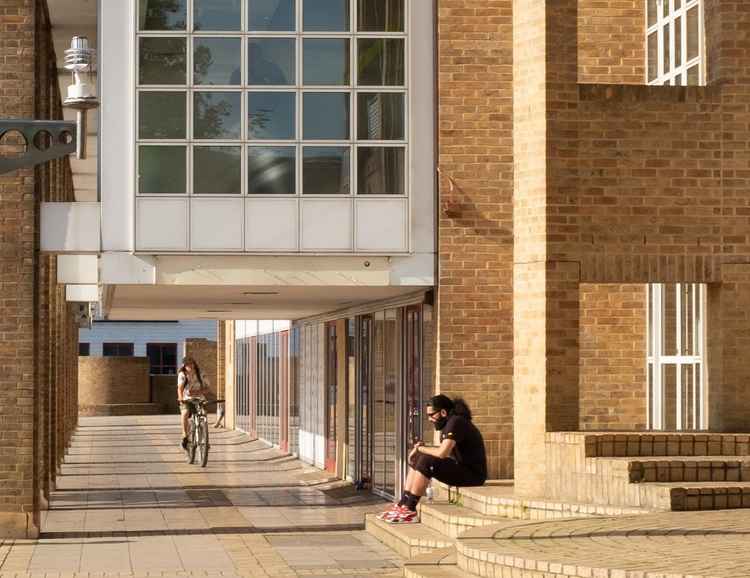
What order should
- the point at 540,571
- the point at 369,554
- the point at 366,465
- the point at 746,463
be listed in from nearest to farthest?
1. the point at 540,571
2. the point at 746,463
3. the point at 369,554
4. the point at 366,465

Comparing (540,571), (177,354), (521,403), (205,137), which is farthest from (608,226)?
(177,354)

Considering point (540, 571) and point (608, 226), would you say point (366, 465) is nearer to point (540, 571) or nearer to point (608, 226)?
point (608, 226)

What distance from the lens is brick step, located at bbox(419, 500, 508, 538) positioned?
49.2 ft

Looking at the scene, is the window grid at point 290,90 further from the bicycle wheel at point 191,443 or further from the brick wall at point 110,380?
the brick wall at point 110,380

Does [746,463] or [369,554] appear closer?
[746,463]

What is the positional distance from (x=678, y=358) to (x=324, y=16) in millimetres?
4991

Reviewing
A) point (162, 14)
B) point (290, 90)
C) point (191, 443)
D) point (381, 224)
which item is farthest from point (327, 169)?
point (191, 443)

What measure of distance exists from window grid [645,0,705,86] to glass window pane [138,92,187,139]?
16.1ft

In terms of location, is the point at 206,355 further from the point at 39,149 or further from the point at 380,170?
the point at 39,149

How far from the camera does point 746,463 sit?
1419cm

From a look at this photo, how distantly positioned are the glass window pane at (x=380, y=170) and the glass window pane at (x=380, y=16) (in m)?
1.24

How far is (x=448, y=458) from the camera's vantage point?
16266 mm

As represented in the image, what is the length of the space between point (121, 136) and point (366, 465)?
6654 mm

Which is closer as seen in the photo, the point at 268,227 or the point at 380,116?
the point at 268,227
